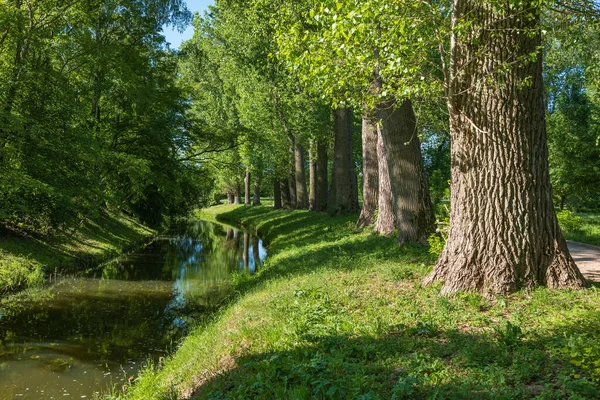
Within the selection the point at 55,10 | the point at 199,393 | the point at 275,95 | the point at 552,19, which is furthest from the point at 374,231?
the point at 275,95

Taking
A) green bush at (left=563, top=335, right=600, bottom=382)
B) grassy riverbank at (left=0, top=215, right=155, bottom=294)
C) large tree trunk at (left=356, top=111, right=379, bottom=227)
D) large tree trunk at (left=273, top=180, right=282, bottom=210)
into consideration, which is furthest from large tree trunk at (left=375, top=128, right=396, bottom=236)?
large tree trunk at (left=273, top=180, right=282, bottom=210)

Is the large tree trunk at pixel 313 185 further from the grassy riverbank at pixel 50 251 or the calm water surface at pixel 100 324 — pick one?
the calm water surface at pixel 100 324

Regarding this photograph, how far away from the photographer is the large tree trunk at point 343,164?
71.3 feet

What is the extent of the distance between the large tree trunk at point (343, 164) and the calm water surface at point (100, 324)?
21.0ft

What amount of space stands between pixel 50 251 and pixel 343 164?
12324mm

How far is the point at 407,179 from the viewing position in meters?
11.1

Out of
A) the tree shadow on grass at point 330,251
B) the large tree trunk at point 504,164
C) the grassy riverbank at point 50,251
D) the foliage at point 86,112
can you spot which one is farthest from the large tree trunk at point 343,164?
the large tree trunk at point 504,164

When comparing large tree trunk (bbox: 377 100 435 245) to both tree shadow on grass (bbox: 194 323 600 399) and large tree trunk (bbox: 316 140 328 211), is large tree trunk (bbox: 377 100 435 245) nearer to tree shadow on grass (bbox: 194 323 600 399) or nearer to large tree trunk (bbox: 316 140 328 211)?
tree shadow on grass (bbox: 194 323 600 399)

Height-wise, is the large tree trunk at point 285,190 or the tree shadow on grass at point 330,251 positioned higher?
the large tree trunk at point 285,190

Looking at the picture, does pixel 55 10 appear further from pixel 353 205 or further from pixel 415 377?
pixel 415 377

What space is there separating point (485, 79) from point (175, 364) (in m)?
6.05

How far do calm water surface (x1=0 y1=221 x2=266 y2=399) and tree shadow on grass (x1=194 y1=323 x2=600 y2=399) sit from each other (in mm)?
2893

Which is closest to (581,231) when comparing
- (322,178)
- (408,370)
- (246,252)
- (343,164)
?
(343,164)

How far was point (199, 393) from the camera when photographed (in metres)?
5.51
